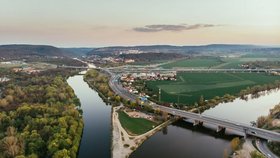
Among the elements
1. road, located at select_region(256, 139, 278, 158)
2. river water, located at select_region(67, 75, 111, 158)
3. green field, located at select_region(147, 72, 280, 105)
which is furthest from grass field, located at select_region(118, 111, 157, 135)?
road, located at select_region(256, 139, 278, 158)

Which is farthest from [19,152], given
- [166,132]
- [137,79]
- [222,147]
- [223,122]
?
[137,79]

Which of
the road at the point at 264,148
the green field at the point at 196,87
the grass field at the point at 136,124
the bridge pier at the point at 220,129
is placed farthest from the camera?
the green field at the point at 196,87

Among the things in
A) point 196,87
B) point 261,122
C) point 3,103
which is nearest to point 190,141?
point 261,122

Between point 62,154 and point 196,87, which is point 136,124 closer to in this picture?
point 62,154

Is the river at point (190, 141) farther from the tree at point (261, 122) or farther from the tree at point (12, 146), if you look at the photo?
the tree at point (12, 146)

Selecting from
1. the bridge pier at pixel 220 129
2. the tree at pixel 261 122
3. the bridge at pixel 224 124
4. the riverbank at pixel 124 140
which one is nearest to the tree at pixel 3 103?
the riverbank at pixel 124 140

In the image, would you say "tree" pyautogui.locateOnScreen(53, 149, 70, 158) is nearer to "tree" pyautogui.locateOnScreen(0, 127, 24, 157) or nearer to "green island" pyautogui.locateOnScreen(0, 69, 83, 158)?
"green island" pyautogui.locateOnScreen(0, 69, 83, 158)
